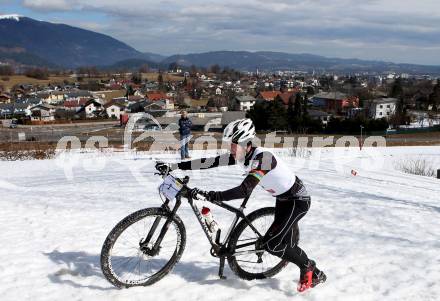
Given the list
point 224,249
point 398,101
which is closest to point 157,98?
point 398,101

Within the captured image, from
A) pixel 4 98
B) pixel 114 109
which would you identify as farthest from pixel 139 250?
pixel 4 98

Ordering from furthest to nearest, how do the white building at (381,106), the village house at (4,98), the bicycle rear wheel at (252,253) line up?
the village house at (4,98) → the white building at (381,106) → the bicycle rear wheel at (252,253)

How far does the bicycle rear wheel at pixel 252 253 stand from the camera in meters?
5.38

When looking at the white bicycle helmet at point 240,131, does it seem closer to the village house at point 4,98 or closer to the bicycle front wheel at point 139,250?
the bicycle front wheel at point 139,250

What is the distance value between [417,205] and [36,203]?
30.2ft

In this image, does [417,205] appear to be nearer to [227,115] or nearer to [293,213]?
[293,213]

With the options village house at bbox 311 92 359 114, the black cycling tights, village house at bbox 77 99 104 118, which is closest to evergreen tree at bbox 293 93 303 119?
village house at bbox 311 92 359 114

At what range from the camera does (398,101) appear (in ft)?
336

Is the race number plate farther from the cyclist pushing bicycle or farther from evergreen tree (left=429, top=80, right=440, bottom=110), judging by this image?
evergreen tree (left=429, top=80, right=440, bottom=110)

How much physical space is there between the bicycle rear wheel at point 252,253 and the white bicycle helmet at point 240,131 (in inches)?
46.7

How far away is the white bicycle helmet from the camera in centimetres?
478

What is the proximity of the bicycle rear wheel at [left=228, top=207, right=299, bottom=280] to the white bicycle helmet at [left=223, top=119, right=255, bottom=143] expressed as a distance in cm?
119

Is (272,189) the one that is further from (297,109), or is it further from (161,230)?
(297,109)

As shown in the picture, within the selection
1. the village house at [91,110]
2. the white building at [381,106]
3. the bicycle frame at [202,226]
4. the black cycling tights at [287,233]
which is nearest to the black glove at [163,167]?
the bicycle frame at [202,226]
